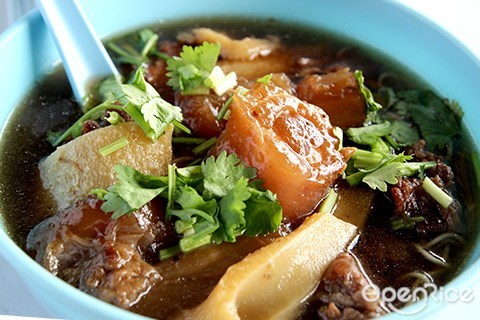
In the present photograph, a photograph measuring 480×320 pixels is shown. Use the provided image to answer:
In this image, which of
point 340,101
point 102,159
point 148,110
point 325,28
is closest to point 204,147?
point 148,110

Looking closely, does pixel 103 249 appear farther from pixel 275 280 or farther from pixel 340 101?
pixel 340 101

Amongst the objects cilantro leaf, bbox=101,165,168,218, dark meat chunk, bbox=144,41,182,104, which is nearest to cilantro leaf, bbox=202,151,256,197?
cilantro leaf, bbox=101,165,168,218

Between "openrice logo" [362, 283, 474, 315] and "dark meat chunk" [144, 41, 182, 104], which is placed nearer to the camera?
"openrice logo" [362, 283, 474, 315]

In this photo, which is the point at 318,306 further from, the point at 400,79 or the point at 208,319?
the point at 400,79

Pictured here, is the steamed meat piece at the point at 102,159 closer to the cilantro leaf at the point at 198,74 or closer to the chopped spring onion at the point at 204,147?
the chopped spring onion at the point at 204,147

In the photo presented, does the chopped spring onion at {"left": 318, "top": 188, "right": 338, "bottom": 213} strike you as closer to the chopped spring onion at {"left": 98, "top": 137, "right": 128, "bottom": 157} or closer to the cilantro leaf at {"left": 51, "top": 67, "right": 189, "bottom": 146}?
the cilantro leaf at {"left": 51, "top": 67, "right": 189, "bottom": 146}

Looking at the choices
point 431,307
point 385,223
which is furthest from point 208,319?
point 385,223
